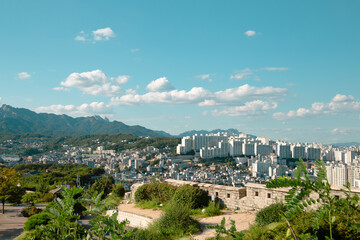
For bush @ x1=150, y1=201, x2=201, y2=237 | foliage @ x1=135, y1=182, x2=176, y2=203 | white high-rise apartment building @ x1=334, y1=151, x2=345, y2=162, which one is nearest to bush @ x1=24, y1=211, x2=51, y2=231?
foliage @ x1=135, y1=182, x2=176, y2=203

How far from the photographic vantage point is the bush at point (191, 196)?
8.13 m

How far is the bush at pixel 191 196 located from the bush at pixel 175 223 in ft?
4.36

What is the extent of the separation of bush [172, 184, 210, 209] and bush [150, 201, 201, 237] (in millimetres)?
1329

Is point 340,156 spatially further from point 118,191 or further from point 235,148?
point 118,191

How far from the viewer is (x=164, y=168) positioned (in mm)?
80188

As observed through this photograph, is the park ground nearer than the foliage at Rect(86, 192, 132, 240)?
No

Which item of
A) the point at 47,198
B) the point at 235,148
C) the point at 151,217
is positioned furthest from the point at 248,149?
the point at 151,217

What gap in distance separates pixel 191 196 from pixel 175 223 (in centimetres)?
192

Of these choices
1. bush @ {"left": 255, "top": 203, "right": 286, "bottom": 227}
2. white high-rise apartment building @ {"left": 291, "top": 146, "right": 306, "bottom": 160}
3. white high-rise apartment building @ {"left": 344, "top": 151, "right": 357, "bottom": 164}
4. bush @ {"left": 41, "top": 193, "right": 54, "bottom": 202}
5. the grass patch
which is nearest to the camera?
bush @ {"left": 255, "top": 203, "right": 286, "bottom": 227}

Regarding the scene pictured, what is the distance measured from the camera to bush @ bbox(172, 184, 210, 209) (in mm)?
8133

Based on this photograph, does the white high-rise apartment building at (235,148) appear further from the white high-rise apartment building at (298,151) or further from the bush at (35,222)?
the bush at (35,222)

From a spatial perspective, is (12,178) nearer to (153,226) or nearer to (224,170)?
(153,226)

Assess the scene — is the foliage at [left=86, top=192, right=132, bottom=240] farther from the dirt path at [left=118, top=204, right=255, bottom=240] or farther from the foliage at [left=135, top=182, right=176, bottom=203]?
the foliage at [left=135, top=182, right=176, bottom=203]

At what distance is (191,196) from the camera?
323 inches
